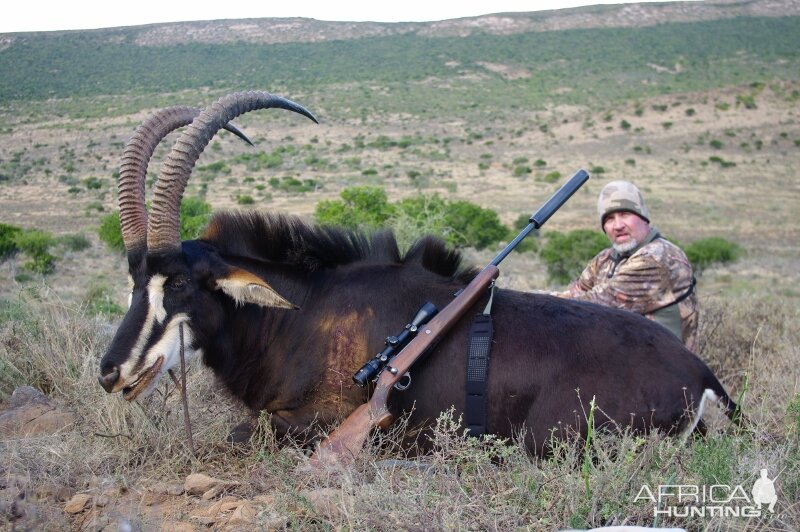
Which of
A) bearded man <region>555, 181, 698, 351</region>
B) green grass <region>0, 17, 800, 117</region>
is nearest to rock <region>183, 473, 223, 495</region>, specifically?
bearded man <region>555, 181, 698, 351</region>

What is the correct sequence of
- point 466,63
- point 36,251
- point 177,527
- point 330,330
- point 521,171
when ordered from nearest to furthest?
1. point 177,527
2. point 330,330
3. point 36,251
4. point 521,171
5. point 466,63

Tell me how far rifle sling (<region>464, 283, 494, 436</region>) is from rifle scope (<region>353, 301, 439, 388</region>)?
29 centimetres

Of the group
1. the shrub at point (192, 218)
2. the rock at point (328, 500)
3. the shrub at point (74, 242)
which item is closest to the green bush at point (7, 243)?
the shrub at point (74, 242)

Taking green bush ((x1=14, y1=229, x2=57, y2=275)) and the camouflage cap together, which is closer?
the camouflage cap

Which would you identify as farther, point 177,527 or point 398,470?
point 398,470

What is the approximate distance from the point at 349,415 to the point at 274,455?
0.47 meters

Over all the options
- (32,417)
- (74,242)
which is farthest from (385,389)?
(74,242)

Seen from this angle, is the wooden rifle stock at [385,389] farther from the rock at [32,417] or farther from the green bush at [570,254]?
the green bush at [570,254]

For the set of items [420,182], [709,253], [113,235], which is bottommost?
[420,182]

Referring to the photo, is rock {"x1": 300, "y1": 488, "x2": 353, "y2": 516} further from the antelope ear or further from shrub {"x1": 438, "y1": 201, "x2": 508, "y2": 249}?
shrub {"x1": 438, "y1": 201, "x2": 508, "y2": 249}

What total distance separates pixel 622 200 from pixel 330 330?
8.38 feet

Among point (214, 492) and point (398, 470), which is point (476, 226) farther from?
point (214, 492)

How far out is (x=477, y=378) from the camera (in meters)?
4.34

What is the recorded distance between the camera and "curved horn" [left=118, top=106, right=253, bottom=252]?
4469mm
